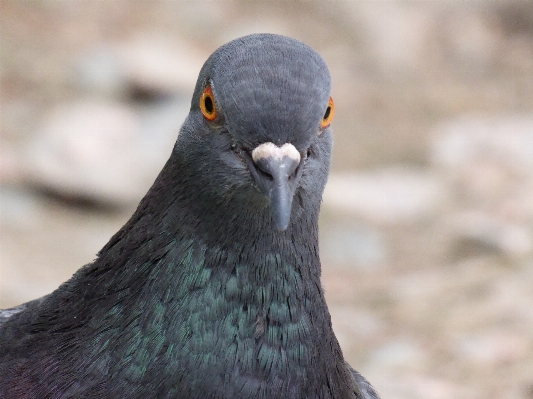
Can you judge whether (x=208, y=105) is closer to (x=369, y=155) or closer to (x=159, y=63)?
(x=369, y=155)

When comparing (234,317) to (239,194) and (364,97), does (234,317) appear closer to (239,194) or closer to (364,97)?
(239,194)

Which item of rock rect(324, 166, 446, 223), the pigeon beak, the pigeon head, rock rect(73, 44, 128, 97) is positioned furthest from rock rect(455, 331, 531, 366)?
rock rect(73, 44, 128, 97)

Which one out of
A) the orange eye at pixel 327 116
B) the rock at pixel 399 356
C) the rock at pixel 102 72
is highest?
the rock at pixel 102 72

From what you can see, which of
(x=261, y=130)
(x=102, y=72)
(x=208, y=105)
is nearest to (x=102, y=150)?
(x=102, y=72)

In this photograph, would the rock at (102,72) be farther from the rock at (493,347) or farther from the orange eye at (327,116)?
the orange eye at (327,116)

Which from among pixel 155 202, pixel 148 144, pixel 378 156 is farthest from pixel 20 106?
pixel 155 202

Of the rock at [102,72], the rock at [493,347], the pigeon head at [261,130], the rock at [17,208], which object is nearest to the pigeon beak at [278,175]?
the pigeon head at [261,130]

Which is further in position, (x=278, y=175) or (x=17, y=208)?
(x=17, y=208)
